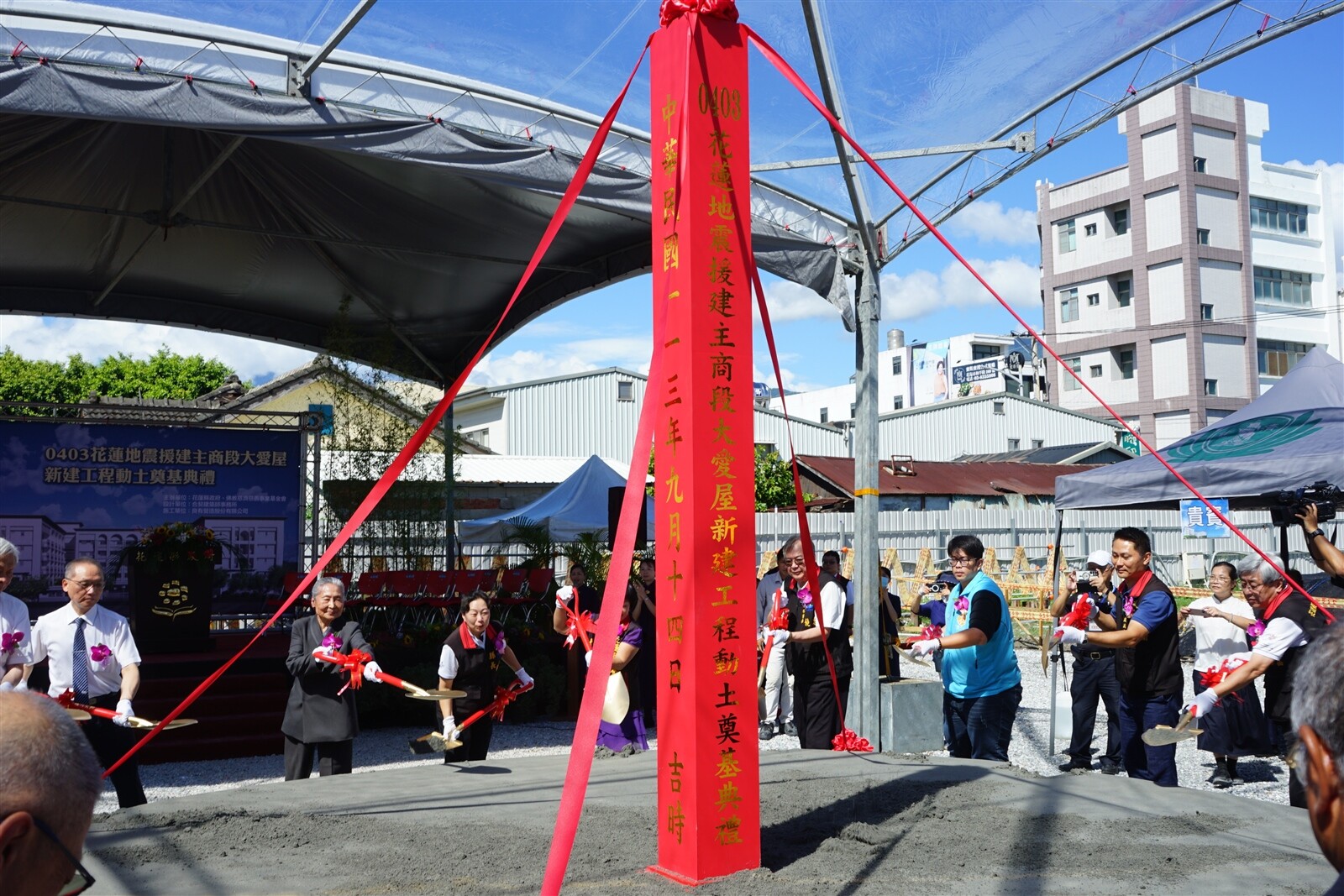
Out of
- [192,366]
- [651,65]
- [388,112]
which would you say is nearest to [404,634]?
[388,112]

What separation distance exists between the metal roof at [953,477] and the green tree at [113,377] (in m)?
22.0

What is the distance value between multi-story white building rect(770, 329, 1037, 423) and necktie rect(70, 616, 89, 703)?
46.3m

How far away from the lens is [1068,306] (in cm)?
4656

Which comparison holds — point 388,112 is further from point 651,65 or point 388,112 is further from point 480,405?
point 480,405

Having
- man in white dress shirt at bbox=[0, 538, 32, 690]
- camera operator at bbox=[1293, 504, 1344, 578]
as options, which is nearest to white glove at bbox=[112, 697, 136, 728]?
man in white dress shirt at bbox=[0, 538, 32, 690]

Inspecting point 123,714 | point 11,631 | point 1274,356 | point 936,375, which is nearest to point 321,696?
point 123,714

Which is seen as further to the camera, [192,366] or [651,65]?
[192,366]

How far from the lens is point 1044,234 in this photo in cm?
4681

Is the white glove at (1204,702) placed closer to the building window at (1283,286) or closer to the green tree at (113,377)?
the green tree at (113,377)

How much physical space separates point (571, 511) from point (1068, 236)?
1399 inches

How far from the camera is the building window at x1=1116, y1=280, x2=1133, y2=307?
1746 inches

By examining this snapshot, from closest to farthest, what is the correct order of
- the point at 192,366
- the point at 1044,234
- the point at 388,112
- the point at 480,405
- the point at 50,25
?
the point at 50,25, the point at 388,112, the point at 480,405, the point at 192,366, the point at 1044,234

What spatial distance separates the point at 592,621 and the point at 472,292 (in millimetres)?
7064

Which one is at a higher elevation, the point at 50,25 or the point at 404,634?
the point at 50,25
